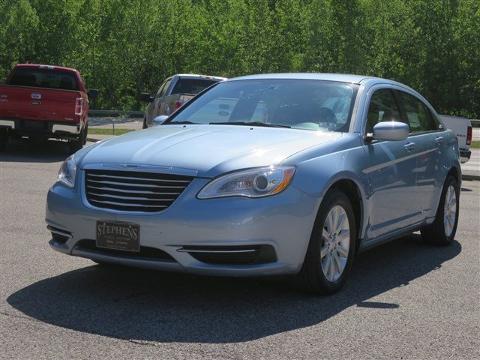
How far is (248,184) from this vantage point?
5.33 metres

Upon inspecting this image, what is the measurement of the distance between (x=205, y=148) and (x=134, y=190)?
1.94 ft

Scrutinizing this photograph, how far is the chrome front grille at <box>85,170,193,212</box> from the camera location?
534 cm

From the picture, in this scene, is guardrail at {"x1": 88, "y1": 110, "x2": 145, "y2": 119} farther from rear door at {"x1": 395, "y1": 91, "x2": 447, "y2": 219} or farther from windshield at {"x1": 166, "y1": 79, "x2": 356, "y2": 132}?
windshield at {"x1": 166, "y1": 79, "x2": 356, "y2": 132}

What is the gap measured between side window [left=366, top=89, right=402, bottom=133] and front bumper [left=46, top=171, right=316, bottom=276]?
1550mm

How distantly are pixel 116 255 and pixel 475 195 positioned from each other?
1009cm

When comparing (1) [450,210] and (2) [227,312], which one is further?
(1) [450,210]

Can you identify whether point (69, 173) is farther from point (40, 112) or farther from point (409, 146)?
point (40, 112)

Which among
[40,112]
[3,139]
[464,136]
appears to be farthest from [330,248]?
[3,139]

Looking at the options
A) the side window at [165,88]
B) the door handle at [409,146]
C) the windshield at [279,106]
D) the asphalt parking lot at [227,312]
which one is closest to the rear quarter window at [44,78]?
the side window at [165,88]

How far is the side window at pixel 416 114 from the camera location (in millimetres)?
7727

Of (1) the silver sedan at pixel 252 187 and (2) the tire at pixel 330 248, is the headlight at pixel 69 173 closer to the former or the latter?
(1) the silver sedan at pixel 252 187

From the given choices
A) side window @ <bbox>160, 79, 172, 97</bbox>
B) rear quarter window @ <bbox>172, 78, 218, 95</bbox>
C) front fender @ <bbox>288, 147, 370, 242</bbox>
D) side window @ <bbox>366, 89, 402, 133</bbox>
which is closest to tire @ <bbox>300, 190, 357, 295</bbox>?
front fender @ <bbox>288, 147, 370, 242</bbox>

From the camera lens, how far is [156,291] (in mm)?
5895

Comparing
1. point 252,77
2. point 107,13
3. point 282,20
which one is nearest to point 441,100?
point 282,20
